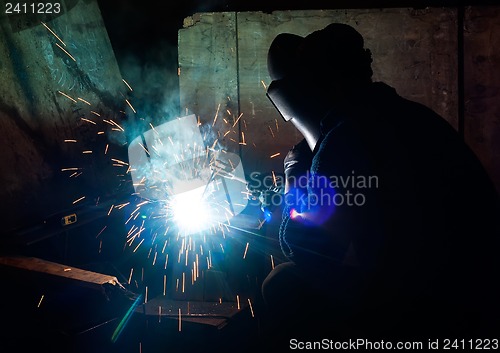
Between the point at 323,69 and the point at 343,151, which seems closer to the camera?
the point at 343,151

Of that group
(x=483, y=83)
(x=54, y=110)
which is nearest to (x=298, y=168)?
(x=54, y=110)

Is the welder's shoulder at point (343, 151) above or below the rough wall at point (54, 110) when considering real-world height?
below

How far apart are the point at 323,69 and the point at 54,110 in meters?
2.57

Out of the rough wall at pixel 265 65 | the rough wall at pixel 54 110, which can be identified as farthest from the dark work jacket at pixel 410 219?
the rough wall at pixel 265 65

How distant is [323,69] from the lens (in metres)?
2.30

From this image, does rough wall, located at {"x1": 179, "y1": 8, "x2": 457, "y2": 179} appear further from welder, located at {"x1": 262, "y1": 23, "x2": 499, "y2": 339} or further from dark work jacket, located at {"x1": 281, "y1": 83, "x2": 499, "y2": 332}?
dark work jacket, located at {"x1": 281, "y1": 83, "x2": 499, "y2": 332}

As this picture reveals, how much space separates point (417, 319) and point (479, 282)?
0.29 metres

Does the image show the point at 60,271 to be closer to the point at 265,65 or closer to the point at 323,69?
the point at 323,69

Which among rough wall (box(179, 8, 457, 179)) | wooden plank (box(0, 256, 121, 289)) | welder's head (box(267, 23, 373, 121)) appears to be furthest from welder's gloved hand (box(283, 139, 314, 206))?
rough wall (box(179, 8, 457, 179))

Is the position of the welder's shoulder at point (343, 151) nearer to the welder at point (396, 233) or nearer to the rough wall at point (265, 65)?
the welder at point (396, 233)

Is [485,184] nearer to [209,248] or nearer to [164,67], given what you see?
[209,248]

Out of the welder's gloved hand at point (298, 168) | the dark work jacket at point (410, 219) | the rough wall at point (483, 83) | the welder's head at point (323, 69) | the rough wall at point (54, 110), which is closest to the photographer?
the dark work jacket at point (410, 219)

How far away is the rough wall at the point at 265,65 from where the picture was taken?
5230 millimetres

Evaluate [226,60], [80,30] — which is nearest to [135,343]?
[80,30]
